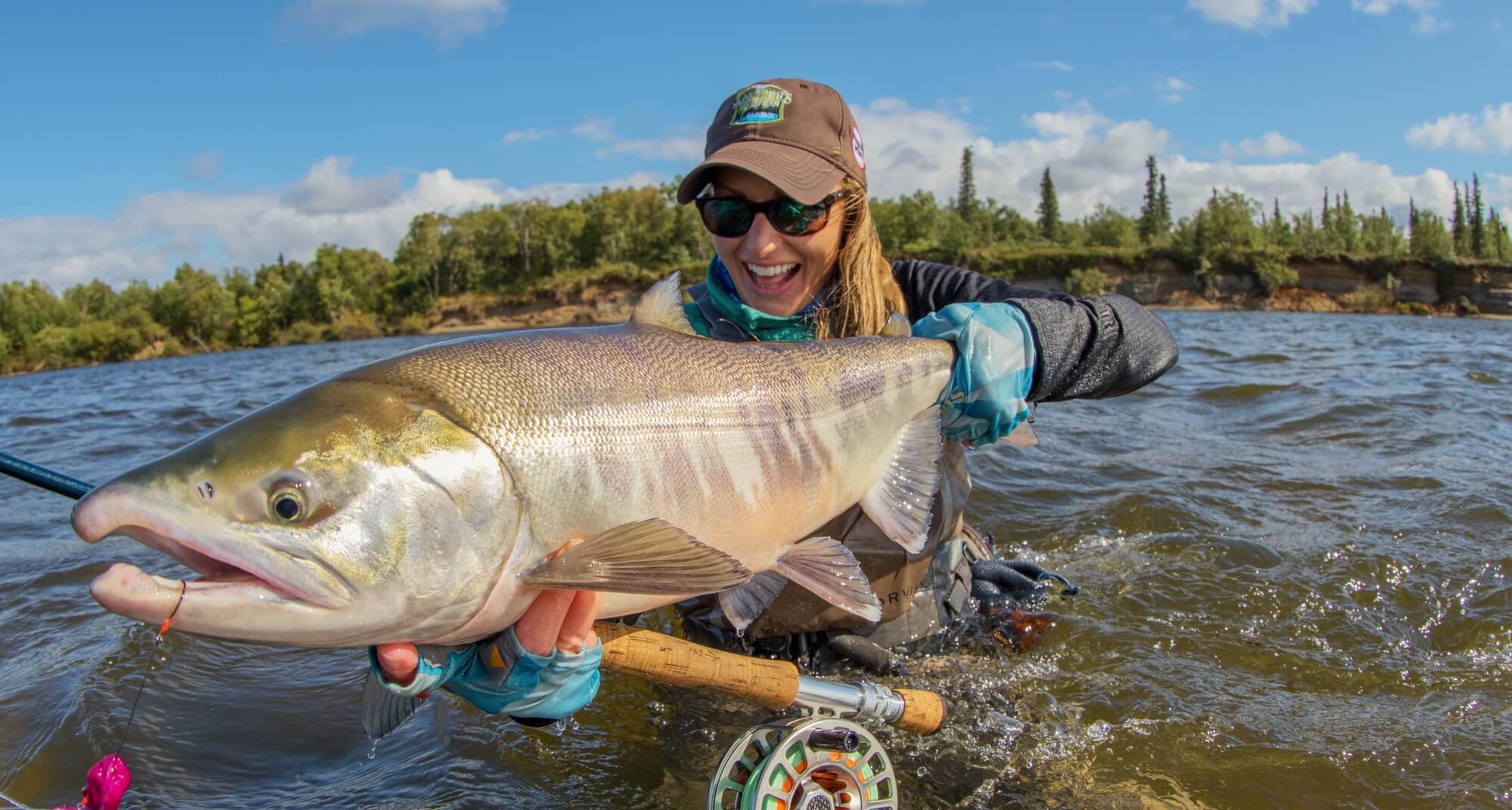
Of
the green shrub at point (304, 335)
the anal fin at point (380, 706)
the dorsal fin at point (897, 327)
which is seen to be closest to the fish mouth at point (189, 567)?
the anal fin at point (380, 706)

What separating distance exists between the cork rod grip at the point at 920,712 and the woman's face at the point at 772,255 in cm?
150

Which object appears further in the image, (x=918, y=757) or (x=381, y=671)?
(x=918, y=757)

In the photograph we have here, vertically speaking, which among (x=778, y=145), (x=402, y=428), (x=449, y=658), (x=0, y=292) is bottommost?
(x=449, y=658)

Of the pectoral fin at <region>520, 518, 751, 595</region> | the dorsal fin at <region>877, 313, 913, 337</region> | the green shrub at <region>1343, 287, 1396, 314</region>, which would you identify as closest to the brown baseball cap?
the dorsal fin at <region>877, 313, 913, 337</region>

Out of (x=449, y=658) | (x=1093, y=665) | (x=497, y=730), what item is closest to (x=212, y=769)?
(x=497, y=730)

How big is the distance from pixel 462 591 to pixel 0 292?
12208 cm

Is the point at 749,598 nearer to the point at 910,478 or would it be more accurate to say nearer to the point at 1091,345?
the point at 910,478

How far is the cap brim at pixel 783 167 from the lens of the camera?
3.17 meters

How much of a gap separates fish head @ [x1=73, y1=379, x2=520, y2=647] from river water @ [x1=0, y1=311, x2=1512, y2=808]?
5.98 feet

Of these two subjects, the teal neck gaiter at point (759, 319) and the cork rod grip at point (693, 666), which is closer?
the cork rod grip at point (693, 666)

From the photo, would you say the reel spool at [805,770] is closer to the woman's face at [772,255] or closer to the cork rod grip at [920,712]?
the cork rod grip at [920,712]

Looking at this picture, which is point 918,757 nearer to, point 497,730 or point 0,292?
point 497,730

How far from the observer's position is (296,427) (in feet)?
6.07

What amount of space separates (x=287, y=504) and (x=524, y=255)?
326ft
